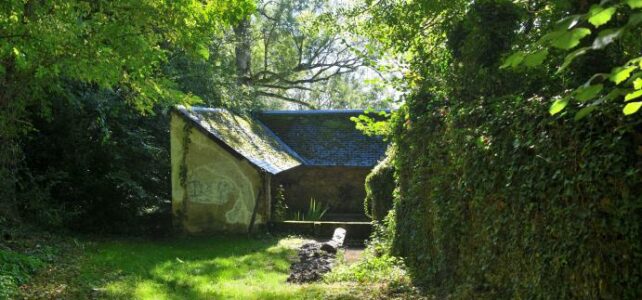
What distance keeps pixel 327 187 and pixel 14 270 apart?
14670 mm

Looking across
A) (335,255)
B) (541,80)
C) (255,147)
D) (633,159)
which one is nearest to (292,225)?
(255,147)

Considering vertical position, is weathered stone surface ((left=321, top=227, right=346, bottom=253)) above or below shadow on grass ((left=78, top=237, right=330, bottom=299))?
above

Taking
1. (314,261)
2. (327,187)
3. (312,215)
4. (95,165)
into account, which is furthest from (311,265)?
(327,187)

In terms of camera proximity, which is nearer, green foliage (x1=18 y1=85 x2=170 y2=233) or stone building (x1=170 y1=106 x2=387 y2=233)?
green foliage (x1=18 y1=85 x2=170 y2=233)

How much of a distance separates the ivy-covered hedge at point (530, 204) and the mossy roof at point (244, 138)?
9.33 metres

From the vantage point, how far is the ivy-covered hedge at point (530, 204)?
13.0 feet

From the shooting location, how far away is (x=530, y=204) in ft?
16.0

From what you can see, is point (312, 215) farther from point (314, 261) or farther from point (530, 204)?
point (530, 204)

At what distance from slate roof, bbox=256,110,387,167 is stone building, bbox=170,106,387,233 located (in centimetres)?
4

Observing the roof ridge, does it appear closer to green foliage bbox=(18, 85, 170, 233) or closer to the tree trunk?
the tree trunk

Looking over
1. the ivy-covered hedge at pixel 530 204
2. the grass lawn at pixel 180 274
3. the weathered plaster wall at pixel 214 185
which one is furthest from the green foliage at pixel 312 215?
the ivy-covered hedge at pixel 530 204

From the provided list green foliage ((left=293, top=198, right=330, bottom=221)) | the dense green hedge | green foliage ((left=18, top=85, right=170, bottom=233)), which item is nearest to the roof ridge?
green foliage ((left=293, top=198, right=330, bottom=221))

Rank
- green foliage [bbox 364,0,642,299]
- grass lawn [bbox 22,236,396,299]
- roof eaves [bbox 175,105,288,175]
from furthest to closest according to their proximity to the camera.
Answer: roof eaves [bbox 175,105,288,175] < grass lawn [bbox 22,236,396,299] < green foliage [bbox 364,0,642,299]

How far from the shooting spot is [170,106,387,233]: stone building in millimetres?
17156
